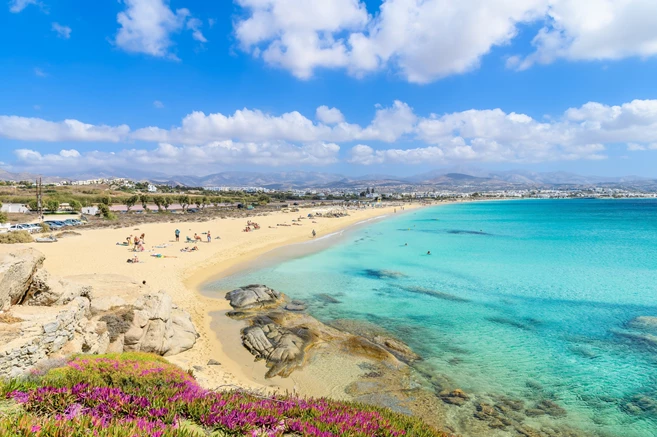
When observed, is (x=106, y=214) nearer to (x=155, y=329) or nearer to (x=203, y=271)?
(x=203, y=271)

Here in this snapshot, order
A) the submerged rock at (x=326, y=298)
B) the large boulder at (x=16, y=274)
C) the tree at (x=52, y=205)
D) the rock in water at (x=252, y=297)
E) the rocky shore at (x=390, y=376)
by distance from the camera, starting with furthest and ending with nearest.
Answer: the tree at (x=52, y=205)
the submerged rock at (x=326, y=298)
the rock in water at (x=252, y=297)
the large boulder at (x=16, y=274)
the rocky shore at (x=390, y=376)

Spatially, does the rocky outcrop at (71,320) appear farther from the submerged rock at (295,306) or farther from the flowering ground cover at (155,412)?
the submerged rock at (295,306)

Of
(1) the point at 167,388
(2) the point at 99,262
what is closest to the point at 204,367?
(1) the point at 167,388

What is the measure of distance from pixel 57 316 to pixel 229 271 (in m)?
15.3

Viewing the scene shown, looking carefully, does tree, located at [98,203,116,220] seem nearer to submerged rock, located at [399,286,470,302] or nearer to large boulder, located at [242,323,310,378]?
large boulder, located at [242,323,310,378]

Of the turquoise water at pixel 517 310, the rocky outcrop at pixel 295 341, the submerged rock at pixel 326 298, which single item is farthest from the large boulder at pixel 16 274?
the submerged rock at pixel 326 298

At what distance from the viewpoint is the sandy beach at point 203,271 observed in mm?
9852

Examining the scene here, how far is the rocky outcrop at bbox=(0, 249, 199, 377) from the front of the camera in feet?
24.1

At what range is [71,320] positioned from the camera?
8641 mm

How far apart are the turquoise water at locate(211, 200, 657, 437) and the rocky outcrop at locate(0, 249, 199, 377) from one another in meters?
6.57

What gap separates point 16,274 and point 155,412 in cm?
765

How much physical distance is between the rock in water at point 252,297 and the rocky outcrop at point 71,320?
327 cm

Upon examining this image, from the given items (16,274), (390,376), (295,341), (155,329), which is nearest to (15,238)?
(16,274)

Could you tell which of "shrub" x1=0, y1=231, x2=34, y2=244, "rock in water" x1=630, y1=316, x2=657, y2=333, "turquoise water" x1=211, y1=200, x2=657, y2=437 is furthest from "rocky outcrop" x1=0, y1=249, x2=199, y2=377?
"shrub" x1=0, y1=231, x2=34, y2=244
